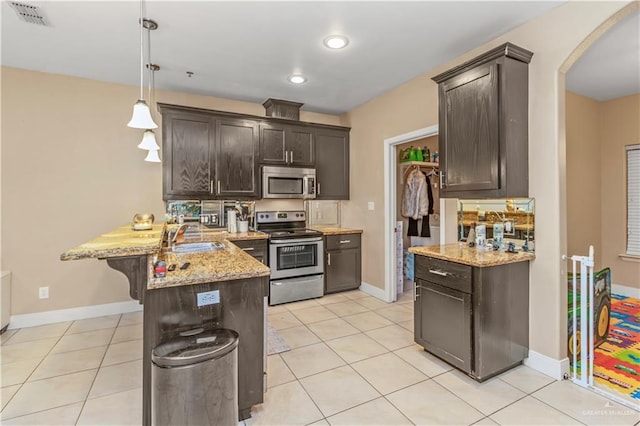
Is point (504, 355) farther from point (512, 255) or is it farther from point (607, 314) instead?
point (607, 314)

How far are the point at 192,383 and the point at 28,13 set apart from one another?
9.57 feet

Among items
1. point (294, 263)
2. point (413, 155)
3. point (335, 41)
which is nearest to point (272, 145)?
point (294, 263)

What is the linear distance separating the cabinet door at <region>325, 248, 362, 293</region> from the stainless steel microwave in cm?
95

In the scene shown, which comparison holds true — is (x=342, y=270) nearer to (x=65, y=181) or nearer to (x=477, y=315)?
(x=477, y=315)

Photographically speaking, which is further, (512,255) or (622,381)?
(512,255)

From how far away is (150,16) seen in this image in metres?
2.30

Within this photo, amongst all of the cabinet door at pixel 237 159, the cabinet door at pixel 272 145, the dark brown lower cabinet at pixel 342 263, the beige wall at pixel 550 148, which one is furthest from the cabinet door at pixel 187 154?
the beige wall at pixel 550 148

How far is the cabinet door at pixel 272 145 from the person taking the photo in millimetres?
4152

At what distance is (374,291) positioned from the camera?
4.22m

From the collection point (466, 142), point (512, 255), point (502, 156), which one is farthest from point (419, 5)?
point (512, 255)

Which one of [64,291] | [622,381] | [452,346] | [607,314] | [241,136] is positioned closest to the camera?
[622,381]

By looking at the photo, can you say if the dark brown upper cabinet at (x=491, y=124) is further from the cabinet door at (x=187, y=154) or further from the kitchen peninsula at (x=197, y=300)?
the cabinet door at (x=187, y=154)

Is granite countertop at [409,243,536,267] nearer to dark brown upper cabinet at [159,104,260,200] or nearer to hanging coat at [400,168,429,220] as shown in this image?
hanging coat at [400,168,429,220]

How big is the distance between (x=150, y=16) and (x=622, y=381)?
4.39 meters
